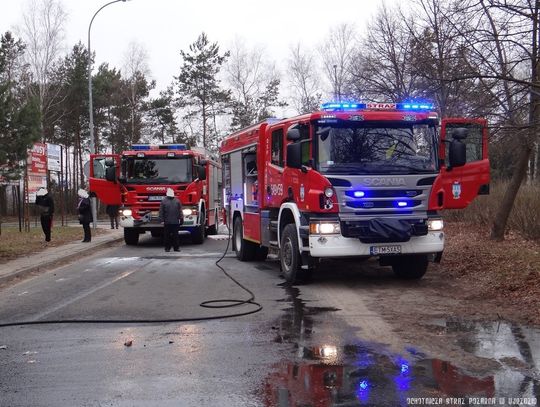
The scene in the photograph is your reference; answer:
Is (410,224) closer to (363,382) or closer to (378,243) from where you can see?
(378,243)

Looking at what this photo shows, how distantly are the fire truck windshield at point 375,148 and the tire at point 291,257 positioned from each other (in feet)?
4.80

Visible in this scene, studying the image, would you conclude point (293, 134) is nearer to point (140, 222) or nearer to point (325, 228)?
point (325, 228)

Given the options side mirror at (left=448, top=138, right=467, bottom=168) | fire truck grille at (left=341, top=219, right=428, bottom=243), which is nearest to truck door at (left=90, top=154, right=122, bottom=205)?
fire truck grille at (left=341, top=219, right=428, bottom=243)

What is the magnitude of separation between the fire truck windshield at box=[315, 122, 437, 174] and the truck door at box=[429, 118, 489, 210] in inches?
11.1

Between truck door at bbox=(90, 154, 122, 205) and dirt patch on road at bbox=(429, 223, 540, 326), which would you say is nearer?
dirt patch on road at bbox=(429, 223, 540, 326)

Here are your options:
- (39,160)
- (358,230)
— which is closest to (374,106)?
(358,230)

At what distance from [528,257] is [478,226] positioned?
8.33 metres

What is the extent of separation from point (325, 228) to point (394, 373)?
4.24 m

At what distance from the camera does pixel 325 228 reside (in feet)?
29.8

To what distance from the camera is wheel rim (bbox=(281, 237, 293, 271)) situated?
10.1 metres

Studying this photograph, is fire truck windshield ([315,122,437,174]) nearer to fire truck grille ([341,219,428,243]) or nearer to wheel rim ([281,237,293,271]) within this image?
fire truck grille ([341,219,428,243])

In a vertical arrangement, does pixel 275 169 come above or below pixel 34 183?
below

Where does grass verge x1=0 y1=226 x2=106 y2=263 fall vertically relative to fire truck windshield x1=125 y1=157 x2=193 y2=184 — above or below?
below

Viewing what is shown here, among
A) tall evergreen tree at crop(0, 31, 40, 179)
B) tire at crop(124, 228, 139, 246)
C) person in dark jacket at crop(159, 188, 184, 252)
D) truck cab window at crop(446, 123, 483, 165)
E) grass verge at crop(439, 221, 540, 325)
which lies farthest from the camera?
tire at crop(124, 228, 139, 246)
